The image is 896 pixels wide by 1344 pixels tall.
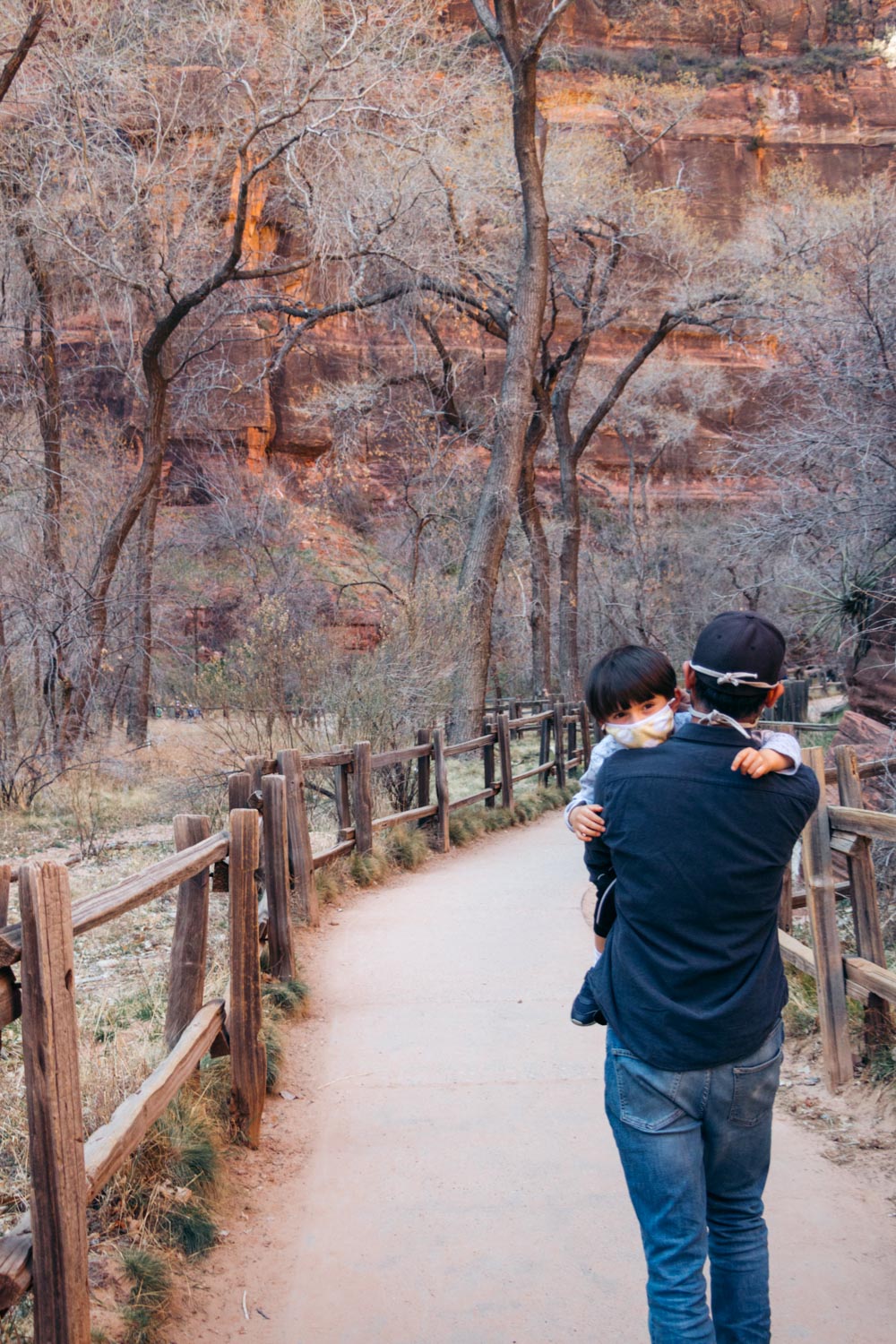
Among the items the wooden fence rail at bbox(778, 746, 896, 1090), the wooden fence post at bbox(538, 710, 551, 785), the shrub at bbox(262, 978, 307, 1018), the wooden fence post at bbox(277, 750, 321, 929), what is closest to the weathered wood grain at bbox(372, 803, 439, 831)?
the wooden fence post at bbox(277, 750, 321, 929)

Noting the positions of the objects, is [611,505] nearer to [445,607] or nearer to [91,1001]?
[445,607]

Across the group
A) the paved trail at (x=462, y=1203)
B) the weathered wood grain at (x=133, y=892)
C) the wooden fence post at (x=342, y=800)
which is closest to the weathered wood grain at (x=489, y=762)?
the wooden fence post at (x=342, y=800)

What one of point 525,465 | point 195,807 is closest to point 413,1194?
point 195,807

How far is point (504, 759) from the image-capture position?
1335 cm

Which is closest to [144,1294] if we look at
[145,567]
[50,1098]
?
[50,1098]

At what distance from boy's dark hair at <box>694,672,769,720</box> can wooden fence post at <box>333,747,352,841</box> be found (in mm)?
6715

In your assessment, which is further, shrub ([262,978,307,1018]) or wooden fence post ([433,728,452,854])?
wooden fence post ([433,728,452,854])

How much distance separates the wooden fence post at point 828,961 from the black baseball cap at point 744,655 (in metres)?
2.45

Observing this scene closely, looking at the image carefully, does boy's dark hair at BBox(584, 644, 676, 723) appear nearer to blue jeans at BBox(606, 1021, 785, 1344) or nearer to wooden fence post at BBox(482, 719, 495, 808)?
blue jeans at BBox(606, 1021, 785, 1344)

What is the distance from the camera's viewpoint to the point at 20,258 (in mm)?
17625

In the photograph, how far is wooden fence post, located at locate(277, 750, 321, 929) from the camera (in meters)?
7.00

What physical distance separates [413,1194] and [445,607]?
11.5 m

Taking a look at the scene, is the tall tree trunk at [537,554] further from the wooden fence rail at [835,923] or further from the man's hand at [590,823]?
the man's hand at [590,823]

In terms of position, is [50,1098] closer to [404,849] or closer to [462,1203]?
[462,1203]
